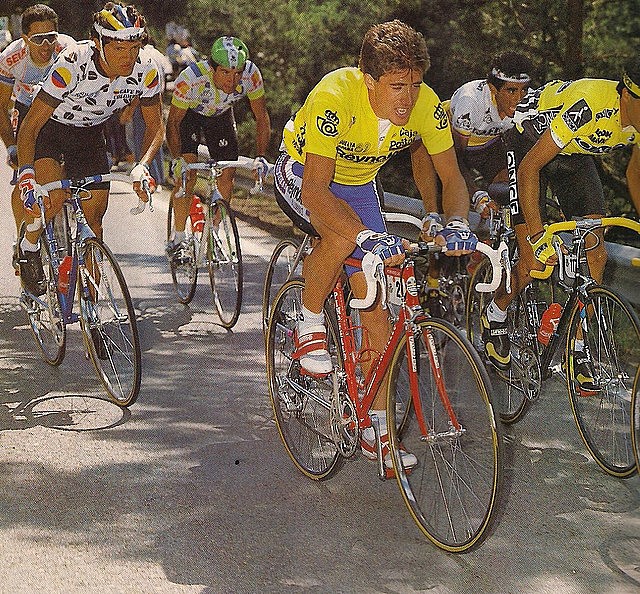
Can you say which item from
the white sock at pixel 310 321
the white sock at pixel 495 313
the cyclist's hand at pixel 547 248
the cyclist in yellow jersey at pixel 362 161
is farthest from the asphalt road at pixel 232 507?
the cyclist's hand at pixel 547 248

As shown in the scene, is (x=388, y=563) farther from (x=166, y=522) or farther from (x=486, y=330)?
(x=486, y=330)

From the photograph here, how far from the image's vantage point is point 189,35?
15.3 meters

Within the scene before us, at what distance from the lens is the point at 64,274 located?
263 inches

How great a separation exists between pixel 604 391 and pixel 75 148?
12.6 feet

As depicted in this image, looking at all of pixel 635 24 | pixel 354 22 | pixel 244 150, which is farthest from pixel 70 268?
pixel 244 150

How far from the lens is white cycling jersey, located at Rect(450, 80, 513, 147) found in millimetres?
6930

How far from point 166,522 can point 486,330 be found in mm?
2256

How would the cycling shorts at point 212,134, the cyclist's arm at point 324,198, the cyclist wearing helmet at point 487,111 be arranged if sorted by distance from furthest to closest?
the cycling shorts at point 212,134
the cyclist wearing helmet at point 487,111
the cyclist's arm at point 324,198

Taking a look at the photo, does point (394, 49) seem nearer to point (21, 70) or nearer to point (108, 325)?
point (108, 325)

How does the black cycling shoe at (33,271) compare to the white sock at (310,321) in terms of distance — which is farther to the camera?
the black cycling shoe at (33,271)

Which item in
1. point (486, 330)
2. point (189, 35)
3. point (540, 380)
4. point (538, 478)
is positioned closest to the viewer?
point (538, 478)

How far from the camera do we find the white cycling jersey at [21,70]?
28.5 feet

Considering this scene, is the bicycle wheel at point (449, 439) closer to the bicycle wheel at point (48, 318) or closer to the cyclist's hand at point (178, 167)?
the bicycle wheel at point (48, 318)

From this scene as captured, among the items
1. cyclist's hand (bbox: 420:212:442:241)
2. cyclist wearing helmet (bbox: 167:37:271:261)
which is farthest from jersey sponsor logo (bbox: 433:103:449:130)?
cyclist wearing helmet (bbox: 167:37:271:261)
